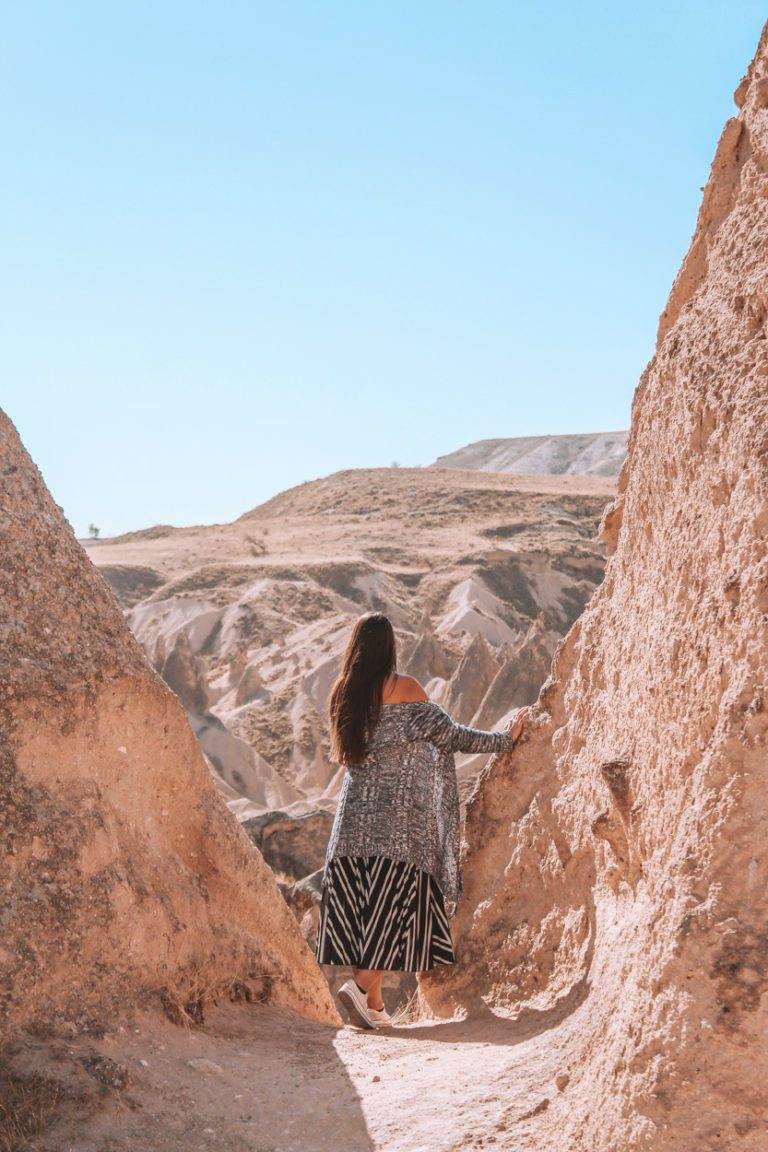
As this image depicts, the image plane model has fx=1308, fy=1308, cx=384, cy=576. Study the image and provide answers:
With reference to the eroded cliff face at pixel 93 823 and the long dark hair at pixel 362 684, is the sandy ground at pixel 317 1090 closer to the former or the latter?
the eroded cliff face at pixel 93 823

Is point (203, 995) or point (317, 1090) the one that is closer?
point (317, 1090)

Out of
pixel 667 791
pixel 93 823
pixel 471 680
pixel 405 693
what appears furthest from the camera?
pixel 471 680

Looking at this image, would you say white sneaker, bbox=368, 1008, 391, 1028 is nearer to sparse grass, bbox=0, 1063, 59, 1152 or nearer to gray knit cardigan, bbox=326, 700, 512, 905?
gray knit cardigan, bbox=326, 700, 512, 905

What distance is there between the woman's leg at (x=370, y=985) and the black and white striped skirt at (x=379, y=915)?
4cm

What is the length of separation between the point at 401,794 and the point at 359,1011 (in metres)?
0.72

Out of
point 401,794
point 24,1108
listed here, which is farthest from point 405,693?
point 24,1108

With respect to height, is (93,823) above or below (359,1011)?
Result: above

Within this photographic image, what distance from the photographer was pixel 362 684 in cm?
437

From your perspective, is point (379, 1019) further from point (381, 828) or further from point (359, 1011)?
point (381, 828)

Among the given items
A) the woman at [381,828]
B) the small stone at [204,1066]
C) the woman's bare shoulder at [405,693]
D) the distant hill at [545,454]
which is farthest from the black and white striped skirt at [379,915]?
the distant hill at [545,454]

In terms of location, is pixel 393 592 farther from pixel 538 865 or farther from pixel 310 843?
pixel 538 865

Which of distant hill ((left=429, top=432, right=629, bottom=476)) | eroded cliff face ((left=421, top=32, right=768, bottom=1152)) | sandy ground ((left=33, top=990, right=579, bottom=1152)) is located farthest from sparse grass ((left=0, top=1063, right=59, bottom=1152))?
distant hill ((left=429, top=432, right=629, bottom=476))

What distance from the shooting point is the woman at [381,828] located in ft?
14.4

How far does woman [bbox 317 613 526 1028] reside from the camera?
438 cm
